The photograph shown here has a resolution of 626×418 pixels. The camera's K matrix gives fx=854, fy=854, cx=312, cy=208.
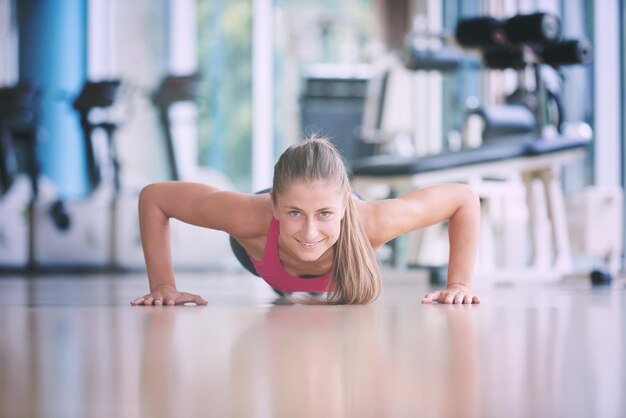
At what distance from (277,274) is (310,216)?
32 cm

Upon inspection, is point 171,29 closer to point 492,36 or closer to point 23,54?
point 23,54

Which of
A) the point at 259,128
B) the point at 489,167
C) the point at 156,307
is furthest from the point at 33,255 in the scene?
the point at 156,307

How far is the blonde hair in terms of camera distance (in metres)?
1.72

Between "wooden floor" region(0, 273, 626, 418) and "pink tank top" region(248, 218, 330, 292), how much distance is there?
281 millimetres

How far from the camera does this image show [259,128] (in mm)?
8070

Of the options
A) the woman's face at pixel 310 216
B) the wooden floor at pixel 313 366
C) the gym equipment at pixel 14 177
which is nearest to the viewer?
the wooden floor at pixel 313 366

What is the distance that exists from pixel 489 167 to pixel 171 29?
195 inches

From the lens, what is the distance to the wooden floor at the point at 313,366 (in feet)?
2.23

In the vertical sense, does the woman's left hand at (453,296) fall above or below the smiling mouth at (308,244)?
below

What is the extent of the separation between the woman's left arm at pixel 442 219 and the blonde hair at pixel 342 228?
2.7 inches

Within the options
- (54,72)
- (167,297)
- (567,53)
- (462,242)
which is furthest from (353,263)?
(54,72)

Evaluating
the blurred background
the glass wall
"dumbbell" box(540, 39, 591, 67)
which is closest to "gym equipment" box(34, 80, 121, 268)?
the blurred background

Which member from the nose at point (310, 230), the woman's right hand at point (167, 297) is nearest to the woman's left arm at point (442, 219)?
the nose at point (310, 230)

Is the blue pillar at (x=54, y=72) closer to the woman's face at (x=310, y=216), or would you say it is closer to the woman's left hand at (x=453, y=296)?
the woman's left hand at (x=453, y=296)
